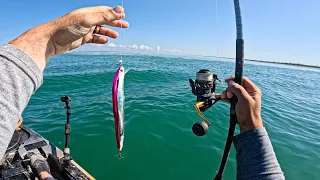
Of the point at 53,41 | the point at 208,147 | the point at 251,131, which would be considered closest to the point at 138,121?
the point at 208,147

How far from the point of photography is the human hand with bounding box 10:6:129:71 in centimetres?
104

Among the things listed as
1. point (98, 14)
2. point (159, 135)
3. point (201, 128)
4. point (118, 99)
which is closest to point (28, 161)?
point (118, 99)

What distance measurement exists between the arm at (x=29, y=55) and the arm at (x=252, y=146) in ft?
4.30

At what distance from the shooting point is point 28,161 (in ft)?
11.7

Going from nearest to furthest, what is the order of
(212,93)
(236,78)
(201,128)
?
1. (236,78)
2. (201,128)
3. (212,93)

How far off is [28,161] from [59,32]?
3.25 m

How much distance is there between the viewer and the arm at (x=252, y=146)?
174cm

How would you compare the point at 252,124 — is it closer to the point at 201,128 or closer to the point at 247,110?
the point at 247,110

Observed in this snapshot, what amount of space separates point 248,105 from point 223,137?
5.99 metres

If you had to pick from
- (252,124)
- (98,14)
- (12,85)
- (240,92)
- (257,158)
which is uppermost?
(98,14)

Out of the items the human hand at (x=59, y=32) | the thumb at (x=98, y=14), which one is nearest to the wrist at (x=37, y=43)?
the human hand at (x=59, y=32)

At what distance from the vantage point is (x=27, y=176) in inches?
126

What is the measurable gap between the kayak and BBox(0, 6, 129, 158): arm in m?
2.87

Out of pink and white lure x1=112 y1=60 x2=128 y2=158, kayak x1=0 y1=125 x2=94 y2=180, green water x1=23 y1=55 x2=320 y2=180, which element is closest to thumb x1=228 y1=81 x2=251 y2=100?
pink and white lure x1=112 y1=60 x2=128 y2=158
